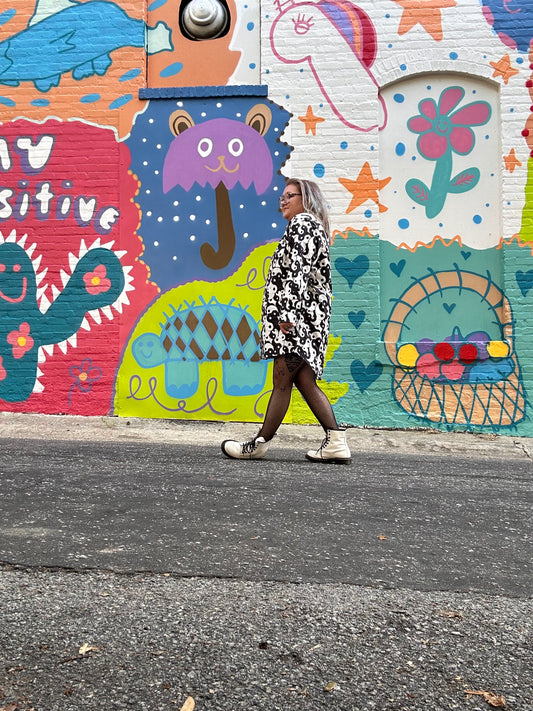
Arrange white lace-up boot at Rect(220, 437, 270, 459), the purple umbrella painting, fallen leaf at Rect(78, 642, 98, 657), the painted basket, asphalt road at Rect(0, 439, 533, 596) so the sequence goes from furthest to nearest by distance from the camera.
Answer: the purple umbrella painting
the painted basket
white lace-up boot at Rect(220, 437, 270, 459)
asphalt road at Rect(0, 439, 533, 596)
fallen leaf at Rect(78, 642, 98, 657)

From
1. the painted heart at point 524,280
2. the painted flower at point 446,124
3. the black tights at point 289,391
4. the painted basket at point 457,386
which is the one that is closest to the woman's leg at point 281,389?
the black tights at point 289,391

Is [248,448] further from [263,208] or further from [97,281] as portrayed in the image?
[97,281]

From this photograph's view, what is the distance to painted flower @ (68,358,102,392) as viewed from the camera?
705 cm

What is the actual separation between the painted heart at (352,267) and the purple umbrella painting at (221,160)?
108 cm

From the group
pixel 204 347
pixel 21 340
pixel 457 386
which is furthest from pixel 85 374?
pixel 457 386

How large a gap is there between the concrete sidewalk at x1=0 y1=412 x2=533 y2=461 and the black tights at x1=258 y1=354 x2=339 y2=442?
3.38ft

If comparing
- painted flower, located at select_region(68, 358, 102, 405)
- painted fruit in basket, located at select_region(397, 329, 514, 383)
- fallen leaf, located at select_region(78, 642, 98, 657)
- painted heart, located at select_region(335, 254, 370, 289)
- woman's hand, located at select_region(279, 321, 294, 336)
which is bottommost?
fallen leaf, located at select_region(78, 642, 98, 657)

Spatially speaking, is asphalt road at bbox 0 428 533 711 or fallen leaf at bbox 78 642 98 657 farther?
fallen leaf at bbox 78 642 98 657

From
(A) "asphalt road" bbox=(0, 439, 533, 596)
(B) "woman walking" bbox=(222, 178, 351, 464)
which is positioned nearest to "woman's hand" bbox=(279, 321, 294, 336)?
(B) "woman walking" bbox=(222, 178, 351, 464)

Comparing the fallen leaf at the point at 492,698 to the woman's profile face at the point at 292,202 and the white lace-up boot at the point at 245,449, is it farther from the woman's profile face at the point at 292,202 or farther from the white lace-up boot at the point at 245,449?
the woman's profile face at the point at 292,202

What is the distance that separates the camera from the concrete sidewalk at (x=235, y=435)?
229 inches

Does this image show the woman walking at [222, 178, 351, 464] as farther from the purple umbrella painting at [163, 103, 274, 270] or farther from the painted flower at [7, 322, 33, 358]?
the painted flower at [7, 322, 33, 358]

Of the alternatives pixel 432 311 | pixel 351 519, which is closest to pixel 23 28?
pixel 432 311

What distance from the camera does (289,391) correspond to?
4.52 metres
